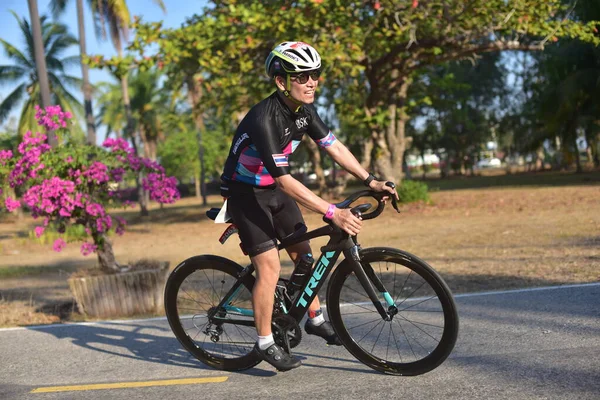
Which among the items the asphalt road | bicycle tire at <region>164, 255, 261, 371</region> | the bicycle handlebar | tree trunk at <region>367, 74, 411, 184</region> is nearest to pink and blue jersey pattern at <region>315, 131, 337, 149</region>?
the bicycle handlebar

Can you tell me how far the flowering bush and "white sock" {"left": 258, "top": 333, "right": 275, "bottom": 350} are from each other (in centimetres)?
393

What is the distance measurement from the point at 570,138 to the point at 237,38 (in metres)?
20.0

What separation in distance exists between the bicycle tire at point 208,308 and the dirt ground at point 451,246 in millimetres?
2692

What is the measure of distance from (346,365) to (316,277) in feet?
2.08

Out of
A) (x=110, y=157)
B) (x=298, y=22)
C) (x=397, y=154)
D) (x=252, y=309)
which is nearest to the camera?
(x=252, y=309)

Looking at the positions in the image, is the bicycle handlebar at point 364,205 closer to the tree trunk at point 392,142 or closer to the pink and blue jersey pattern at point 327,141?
the pink and blue jersey pattern at point 327,141

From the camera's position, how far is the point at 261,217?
14.5 feet

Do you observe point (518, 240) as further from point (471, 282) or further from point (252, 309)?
point (252, 309)

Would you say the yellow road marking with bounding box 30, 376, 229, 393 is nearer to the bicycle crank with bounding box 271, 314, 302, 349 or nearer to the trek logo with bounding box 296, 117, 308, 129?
the bicycle crank with bounding box 271, 314, 302, 349

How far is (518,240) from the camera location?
467 inches

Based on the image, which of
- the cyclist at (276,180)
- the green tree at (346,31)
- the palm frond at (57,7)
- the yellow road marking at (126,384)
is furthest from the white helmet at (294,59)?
the palm frond at (57,7)

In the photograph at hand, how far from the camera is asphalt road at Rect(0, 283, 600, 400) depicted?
389 cm

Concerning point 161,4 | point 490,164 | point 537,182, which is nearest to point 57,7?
point 161,4

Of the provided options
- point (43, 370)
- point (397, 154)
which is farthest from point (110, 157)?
point (397, 154)
